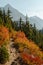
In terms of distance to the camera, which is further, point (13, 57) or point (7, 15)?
point (7, 15)

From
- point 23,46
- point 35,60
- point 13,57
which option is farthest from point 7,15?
point 35,60

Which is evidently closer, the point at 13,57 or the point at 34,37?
the point at 13,57

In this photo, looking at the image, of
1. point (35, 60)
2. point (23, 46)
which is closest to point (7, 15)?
point (23, 46)

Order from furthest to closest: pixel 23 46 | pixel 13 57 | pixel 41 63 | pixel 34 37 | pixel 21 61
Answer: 1. pixel 34 37
2. pixel 23 46
3. pixel 13 57
4. pixel 21 61
5. pixel 41 63

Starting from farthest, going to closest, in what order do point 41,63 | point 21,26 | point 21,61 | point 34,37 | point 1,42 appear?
point 21,26, point 34,37, point 1,42, point 21,61, point 41,63

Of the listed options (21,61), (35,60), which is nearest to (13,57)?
(21,61)

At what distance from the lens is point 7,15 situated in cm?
8525

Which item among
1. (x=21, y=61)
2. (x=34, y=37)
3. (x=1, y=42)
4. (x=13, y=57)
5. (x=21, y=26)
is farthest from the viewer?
(x=21, y=26)

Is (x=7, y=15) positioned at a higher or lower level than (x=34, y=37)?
higher

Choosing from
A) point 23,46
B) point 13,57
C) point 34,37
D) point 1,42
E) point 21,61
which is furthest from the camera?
point 34,37

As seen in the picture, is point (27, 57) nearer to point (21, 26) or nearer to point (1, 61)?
Result: point (1, 61)

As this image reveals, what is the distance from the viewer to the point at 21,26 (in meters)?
91.4

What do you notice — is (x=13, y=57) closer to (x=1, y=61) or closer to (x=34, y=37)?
(x=1, y=61)

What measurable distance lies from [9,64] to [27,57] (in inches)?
122
